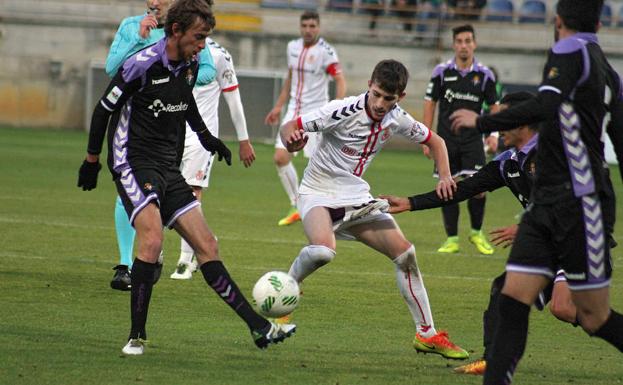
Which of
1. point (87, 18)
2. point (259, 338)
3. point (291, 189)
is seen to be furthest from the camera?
point (87, 18)

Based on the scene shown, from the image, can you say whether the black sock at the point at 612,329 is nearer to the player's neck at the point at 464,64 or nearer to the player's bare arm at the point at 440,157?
the player's bare arm at the point at 440,157

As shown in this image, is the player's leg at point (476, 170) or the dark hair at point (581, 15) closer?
the dark hair at point (581, 15)

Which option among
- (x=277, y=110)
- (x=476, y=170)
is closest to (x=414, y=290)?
(x=476, y=170)

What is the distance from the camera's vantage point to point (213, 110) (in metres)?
10.4

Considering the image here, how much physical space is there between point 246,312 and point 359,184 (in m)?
1.33

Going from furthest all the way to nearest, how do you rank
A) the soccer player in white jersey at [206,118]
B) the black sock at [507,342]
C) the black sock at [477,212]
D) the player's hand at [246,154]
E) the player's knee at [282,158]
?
1. the player's knee at [282,158]
2. the black sock at [477,212]
3. the soccer player in white jersey at [206,118]
4. the player's hand at [246,154]
5. the black sock at [507,342]

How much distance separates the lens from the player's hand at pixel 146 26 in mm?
8352

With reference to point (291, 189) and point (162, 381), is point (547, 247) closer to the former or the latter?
point (162, 381)

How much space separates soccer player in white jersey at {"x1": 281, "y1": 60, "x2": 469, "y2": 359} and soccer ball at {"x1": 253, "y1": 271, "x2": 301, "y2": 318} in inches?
19.7

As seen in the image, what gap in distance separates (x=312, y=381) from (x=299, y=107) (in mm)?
9771

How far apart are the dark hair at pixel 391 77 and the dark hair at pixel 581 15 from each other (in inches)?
73.3

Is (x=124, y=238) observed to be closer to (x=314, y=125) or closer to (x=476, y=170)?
(x=314, y=125)

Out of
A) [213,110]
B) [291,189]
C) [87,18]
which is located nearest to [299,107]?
[291,189]

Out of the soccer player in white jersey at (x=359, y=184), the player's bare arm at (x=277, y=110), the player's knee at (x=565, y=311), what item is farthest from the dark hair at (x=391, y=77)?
the player's bare arm at (x=277, y=110)
